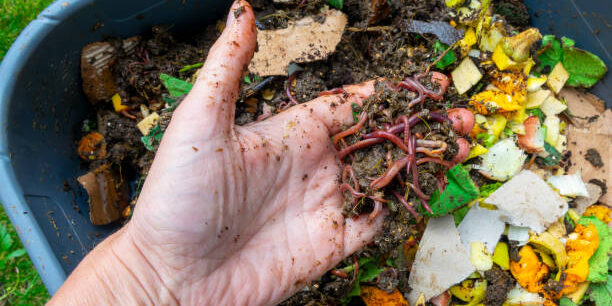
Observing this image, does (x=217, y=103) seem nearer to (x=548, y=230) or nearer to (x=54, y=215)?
(x=54, y=215)

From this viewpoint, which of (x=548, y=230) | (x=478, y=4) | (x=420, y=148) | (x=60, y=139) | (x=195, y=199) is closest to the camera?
(x=195, y=199)

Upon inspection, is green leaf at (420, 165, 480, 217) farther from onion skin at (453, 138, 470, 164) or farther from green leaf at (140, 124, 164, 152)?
green leaf at (140, 124, 164, 152)

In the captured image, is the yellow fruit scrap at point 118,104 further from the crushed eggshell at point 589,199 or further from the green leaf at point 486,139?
the crushed eggshell at point 589,199

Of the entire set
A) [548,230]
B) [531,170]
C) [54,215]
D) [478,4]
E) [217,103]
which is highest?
[217,103]

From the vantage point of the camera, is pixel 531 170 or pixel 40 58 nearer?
pixel 40 58

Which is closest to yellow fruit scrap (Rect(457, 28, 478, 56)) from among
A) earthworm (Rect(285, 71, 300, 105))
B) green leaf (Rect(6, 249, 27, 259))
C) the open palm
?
the open palm

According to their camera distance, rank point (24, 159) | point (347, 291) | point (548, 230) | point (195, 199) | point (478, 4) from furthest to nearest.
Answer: point (478, 4) < point (548, 230) < point (347, 291) < point (24, 159) < point (195, 199)

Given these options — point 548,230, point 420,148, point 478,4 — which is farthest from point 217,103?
point 548,230
